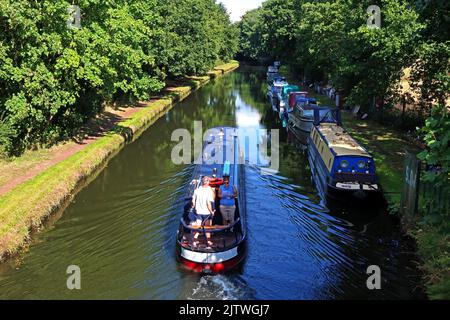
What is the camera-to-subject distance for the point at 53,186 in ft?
65.2

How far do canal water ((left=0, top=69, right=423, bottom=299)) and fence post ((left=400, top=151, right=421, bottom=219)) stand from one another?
1.00 m

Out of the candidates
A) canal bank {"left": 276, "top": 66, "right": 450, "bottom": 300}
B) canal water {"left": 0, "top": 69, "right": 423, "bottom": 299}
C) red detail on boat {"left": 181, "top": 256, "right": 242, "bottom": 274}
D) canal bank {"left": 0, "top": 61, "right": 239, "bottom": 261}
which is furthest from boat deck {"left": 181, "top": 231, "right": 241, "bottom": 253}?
canal bank {"left": 0, "top": 61, "right": 239, "bottom": 261}

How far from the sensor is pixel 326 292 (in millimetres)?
13453

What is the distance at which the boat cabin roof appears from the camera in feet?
68.3

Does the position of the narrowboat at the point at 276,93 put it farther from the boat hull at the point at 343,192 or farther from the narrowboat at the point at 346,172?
the boat hull at the point at 343,192

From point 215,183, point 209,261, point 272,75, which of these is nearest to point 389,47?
point 215,183

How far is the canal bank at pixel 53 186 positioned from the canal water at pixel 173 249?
1.76 ft

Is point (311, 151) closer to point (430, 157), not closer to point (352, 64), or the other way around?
point (352, 64)

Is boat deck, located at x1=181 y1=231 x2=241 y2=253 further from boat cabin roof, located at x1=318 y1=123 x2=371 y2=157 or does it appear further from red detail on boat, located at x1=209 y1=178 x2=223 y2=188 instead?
boat cabin roof, located at x1=318 y1=123 x2=371 y2=157

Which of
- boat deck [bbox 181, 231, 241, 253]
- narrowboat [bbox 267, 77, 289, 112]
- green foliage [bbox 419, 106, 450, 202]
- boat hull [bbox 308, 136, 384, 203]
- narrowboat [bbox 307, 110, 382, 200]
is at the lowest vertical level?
boat deck [bbox 181, 231, 241, 253]

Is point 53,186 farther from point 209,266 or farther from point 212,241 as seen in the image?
point 209,266

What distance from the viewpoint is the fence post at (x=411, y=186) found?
16312mm
